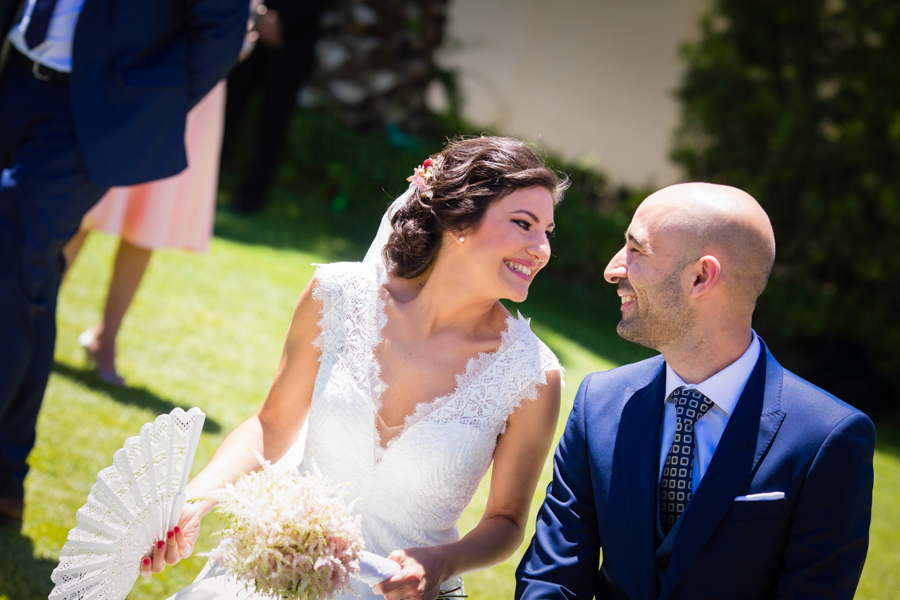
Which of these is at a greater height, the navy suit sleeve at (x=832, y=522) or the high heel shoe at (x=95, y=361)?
the navy suit sleeve at (x=832, y=522)

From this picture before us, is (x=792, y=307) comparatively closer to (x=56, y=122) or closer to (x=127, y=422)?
(x=127, y=422)

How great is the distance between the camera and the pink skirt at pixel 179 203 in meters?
4.41

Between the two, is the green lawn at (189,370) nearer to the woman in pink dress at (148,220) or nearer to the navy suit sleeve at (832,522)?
the woman in pink dress at (148,220)

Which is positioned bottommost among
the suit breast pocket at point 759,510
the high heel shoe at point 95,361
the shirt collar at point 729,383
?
the high heel shoe at point 95,361

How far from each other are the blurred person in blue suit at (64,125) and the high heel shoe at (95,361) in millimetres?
1222

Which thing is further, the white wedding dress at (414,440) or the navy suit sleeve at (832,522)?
the white wedding dress at (414,440)

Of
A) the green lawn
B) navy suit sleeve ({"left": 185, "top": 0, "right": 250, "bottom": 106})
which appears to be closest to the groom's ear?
the green lawn

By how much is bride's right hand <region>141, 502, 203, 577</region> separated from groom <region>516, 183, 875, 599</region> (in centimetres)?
92

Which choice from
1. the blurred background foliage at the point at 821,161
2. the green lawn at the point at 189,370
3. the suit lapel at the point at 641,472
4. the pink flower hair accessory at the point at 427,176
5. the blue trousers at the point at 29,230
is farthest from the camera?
the blurred background foliage at the point at 821,161

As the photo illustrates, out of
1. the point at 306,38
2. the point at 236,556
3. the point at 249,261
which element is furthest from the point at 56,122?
the point at 306,38

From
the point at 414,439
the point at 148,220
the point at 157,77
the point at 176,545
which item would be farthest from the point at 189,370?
the point at 176,545

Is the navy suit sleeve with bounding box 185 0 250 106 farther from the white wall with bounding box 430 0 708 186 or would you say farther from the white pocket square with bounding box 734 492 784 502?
the white wall with bounding box 430 0 708 186

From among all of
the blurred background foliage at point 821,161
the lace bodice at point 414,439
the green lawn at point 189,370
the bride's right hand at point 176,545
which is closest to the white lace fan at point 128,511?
the bride's right hand at point 176,545

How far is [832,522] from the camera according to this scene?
6.44 ft
